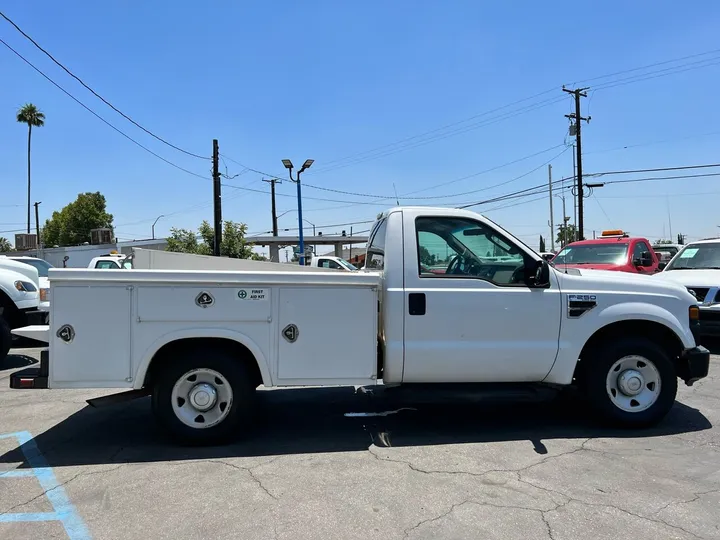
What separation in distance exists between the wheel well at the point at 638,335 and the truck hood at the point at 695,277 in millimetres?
3309

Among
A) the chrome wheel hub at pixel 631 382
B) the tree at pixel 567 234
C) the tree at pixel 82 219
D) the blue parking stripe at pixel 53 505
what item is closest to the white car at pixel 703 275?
the chrome wheel hub at pixel 631 382

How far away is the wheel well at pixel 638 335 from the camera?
16.6ft

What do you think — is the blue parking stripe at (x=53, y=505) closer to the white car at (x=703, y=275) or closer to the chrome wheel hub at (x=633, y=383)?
the chrome wheel hub at (x=633, y=383)

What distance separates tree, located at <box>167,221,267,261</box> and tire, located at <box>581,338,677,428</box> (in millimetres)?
25435

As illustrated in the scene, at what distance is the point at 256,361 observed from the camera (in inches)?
181

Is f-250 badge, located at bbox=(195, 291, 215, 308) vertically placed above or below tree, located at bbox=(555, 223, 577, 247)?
below

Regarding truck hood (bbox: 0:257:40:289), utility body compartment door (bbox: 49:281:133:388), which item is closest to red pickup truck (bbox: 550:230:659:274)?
utility body compartment door (bbox: 49:281:133:388)

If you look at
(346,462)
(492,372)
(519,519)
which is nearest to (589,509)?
(519,519)

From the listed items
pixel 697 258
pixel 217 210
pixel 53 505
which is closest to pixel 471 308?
pixel 53 505

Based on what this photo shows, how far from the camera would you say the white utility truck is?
4.35 metres

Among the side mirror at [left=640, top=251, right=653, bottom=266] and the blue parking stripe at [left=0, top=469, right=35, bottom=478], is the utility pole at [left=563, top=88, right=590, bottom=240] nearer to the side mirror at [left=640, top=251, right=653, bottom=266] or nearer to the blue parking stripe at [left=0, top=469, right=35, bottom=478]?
the side mirror at [left=640, top=251, right=653, bottom=266]

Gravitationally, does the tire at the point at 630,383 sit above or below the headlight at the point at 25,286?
below

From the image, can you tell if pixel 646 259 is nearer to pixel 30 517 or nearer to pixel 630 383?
pixel 630 383

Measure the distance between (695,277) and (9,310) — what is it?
11319mm
